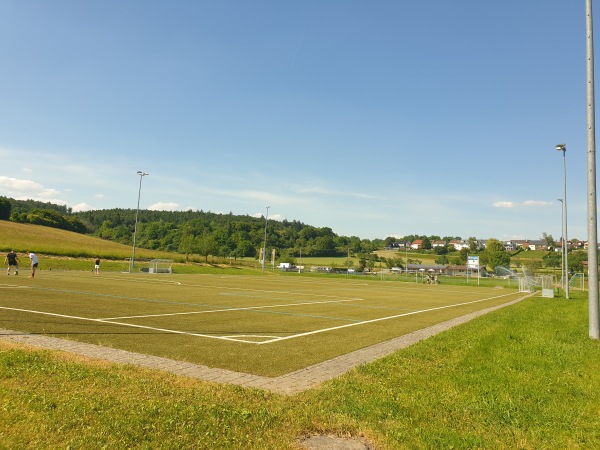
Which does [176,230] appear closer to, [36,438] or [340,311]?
[340,311]

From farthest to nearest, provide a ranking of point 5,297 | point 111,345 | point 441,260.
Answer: point 441,260, point 5,297, point 111,345

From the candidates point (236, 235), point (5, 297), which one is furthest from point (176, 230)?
point (5, 297)

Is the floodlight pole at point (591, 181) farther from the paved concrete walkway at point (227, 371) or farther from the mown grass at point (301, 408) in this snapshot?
the paved concrete walkway at point (227, 371)

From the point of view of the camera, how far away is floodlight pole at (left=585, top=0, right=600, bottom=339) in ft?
37.8

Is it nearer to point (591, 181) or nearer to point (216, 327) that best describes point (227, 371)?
point (216, 327)

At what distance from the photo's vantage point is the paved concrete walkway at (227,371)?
20.8 ft

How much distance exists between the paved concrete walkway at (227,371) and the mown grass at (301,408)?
1.27ft

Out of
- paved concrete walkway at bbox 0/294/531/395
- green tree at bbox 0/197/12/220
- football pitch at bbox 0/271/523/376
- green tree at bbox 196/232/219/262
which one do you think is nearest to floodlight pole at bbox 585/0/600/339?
football pitch at bbox 0/271/523/376

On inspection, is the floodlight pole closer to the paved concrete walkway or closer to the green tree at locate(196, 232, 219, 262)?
the paved concrete walkway

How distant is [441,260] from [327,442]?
15564 centimetres

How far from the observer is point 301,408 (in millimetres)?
5145

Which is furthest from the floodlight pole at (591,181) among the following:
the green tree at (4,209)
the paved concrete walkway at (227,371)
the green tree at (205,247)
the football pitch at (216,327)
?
the green tree at (4,209)

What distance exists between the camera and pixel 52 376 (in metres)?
5.86

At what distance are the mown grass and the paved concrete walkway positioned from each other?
387 mm
